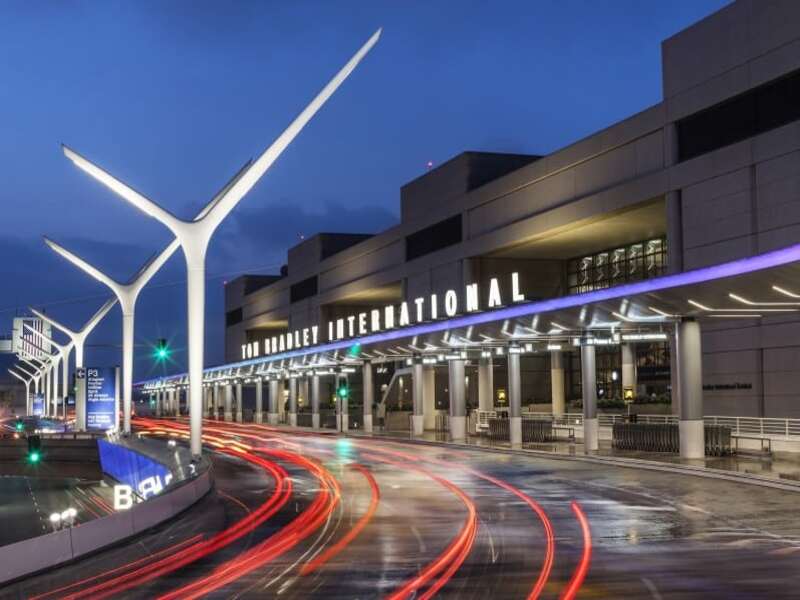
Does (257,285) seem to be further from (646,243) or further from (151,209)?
(151,209)

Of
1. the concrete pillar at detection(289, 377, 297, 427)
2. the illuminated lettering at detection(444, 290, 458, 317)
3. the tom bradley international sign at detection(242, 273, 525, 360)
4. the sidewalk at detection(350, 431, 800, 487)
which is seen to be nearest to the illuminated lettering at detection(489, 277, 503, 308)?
the tom bradley international sign at detection(242, 273, 525, 360)

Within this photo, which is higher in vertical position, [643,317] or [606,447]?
[643,317]

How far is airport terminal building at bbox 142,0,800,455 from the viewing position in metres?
41.0

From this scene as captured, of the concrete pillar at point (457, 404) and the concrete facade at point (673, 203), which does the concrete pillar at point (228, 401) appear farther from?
the concrete pillar at point (457, 404)

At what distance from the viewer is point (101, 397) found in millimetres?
52062

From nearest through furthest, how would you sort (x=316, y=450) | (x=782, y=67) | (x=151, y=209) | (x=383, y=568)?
(x=383, y=568)
(x=151, y=209)
(x=782, y=67)
(x=316, y=450)

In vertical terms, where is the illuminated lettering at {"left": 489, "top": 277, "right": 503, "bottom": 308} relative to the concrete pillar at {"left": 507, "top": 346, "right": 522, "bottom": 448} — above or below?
above

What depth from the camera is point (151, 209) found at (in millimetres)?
35219

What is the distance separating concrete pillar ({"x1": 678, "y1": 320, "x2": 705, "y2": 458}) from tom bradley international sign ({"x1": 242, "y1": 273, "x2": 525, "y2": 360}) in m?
21.4

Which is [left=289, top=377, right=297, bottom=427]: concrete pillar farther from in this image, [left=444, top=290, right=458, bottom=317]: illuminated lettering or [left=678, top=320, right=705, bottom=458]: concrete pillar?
[left=678, top=320, right=705, bottom=458]: concrete pillar

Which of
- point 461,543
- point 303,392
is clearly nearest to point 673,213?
point 461,543

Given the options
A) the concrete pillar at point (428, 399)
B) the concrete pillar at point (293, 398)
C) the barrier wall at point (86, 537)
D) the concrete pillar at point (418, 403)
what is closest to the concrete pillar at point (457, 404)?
the concrete pillar at point (418, 403)

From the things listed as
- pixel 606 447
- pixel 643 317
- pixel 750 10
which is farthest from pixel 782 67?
pixel 606 447

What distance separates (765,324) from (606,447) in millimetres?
9235
